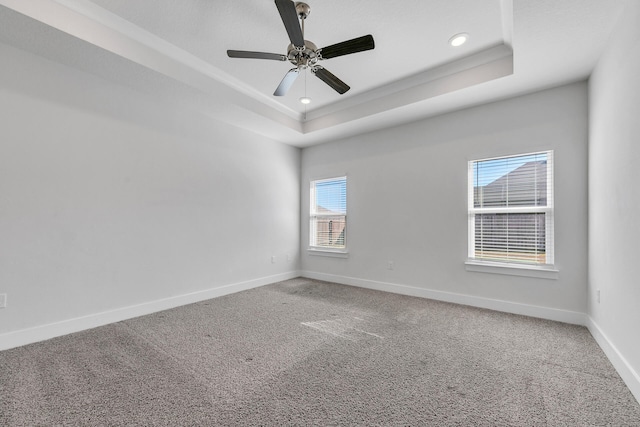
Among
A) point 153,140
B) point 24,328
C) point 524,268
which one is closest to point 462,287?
point 524,268

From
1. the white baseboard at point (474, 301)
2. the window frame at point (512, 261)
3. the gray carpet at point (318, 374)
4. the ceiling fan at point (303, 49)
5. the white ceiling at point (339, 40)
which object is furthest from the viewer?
the window frame at point (512, 261)

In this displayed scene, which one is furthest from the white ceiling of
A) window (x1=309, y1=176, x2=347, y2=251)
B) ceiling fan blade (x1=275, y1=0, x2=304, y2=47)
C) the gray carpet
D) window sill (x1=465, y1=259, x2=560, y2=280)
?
the gray carpet

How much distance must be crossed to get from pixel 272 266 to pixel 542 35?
4.46m

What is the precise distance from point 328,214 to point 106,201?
3.28 meters

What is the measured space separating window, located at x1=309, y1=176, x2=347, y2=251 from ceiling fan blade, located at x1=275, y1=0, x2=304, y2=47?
2956mm

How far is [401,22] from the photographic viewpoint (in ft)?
7.98

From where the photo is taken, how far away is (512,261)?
10.7 ft

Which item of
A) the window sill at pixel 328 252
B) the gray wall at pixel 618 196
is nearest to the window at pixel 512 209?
the gray wall at pixel 618 196

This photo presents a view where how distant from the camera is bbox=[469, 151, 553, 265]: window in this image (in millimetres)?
3100

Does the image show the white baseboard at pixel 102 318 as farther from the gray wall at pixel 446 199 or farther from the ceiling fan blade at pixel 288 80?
the ceiling fan blade at pixel 288 80

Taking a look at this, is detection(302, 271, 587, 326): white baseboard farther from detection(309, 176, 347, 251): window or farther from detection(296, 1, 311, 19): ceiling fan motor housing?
detection(296, 1, 311, 19): ceiling fan motor housing

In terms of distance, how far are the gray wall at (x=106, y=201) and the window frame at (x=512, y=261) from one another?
10.8 feet

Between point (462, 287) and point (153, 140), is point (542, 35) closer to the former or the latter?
point (462, 287)

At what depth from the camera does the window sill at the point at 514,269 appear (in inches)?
118
